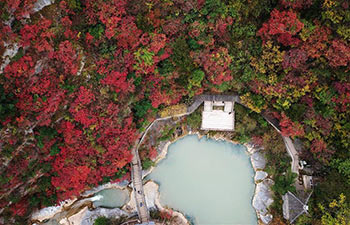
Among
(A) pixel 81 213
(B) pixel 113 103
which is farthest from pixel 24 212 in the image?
(B) pixel 113 103

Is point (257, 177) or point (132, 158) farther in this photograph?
point (257, 177)

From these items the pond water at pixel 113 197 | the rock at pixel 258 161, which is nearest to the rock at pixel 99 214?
the pond water at pixel 113 197

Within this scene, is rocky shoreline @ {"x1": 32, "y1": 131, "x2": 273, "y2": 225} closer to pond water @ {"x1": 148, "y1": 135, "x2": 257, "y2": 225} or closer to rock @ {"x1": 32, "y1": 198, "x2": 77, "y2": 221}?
rock @ {"x1": 32, "y1": 198, "x2": 77, "y2": 221}

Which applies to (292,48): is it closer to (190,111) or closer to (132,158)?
(190,111)

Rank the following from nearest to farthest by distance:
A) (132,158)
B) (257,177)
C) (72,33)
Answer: (72,33) < (132,158) < (257,177)

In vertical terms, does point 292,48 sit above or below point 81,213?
above

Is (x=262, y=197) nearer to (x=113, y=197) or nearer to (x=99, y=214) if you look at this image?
(x=113, y=197)
